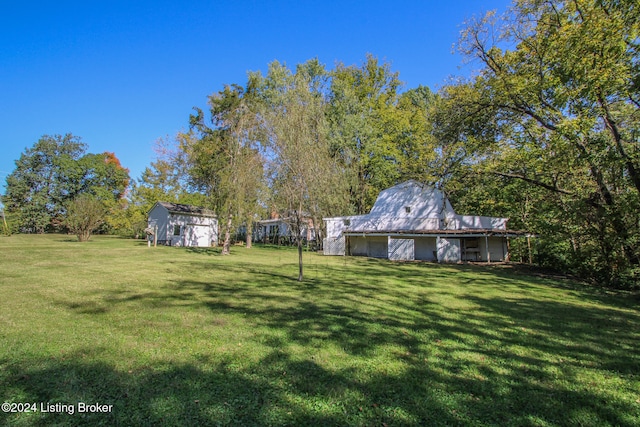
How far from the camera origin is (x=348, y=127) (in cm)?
2905

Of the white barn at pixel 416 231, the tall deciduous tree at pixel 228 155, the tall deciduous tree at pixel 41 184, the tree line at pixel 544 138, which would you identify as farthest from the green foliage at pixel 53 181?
the tree line at pixel 544 138

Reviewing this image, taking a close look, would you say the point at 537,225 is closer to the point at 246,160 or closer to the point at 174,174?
the point at 246,160

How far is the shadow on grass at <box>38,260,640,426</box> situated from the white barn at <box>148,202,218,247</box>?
86.2ft

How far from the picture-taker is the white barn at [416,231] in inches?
897

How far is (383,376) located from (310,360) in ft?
3.08

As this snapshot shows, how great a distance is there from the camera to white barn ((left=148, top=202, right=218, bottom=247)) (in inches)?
1206

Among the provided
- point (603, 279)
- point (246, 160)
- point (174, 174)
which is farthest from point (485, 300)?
point (174, 174)

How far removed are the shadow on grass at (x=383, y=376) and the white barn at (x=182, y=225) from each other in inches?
1034

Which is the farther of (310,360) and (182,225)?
(182,225)

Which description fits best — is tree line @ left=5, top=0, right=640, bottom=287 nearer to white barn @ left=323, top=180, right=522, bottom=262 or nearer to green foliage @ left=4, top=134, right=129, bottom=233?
white barn @ left=323, top=180, right=522, bottom=262

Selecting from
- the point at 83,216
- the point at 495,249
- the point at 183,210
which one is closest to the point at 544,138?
the point at 495,249

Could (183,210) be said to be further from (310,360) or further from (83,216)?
(310,360)

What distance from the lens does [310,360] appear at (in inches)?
151

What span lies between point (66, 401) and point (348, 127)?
94.0 ft
